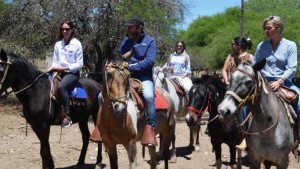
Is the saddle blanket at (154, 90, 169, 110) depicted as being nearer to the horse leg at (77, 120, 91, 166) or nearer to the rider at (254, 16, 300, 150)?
the rider at (254, 16, 300, 150)

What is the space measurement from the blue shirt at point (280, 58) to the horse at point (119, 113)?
1.72m

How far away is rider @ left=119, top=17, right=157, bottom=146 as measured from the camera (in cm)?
580

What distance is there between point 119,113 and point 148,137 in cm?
104

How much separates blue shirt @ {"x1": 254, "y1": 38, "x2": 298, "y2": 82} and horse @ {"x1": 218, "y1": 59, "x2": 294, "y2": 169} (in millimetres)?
344

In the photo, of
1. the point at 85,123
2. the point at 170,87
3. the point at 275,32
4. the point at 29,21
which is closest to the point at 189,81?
the point at 170,87

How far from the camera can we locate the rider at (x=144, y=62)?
5801mm

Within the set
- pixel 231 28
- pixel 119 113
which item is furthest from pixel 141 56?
pixel 231 28

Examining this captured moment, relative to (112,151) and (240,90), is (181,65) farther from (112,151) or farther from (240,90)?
(240,90)

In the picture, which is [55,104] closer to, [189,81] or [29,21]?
[189,81]

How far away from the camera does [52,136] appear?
36.2 feet

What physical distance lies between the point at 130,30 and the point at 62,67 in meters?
1.83

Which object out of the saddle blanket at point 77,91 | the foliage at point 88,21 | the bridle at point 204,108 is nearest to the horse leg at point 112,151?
the bridle at point 204,108

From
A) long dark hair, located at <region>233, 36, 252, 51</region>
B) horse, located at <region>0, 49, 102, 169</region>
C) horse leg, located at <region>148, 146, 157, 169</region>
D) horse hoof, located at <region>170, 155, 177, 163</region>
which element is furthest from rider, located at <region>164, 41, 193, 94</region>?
horse leg, located at <region>148, 146, 157, 169</region>

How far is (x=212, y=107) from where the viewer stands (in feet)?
22.9
